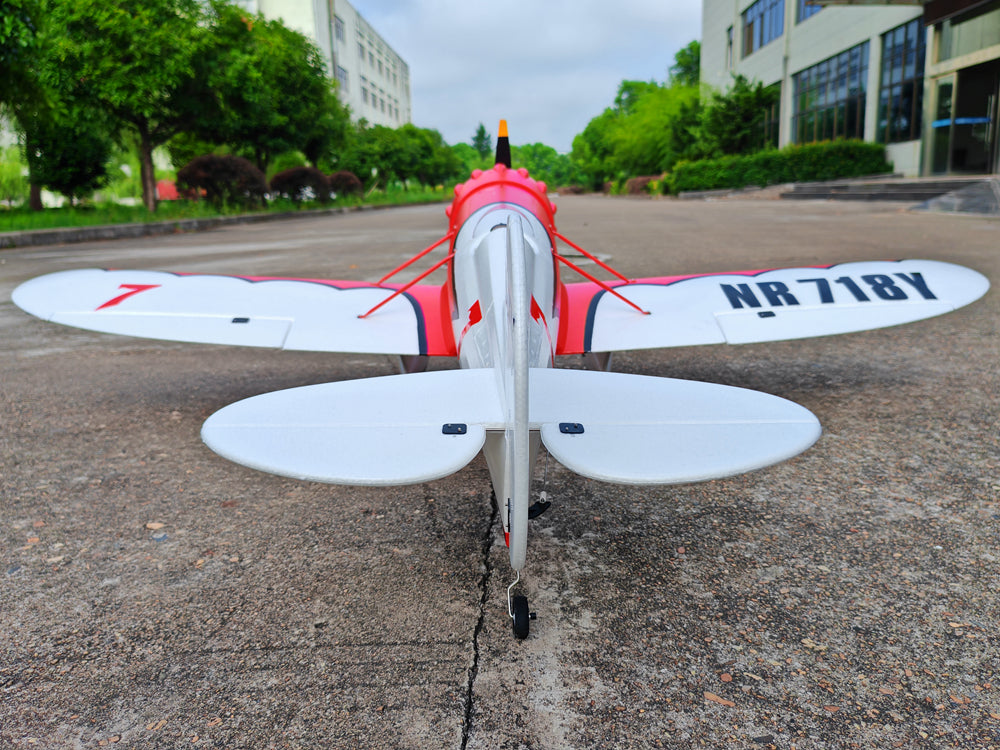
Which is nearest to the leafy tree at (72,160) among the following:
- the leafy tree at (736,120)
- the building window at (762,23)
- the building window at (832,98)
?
the leafy tree at (736,120)

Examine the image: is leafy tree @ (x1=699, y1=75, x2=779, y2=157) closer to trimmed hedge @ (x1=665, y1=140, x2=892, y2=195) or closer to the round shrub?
trimmed hedge @ (x1=665, y1=140, x2=892, y2=195)

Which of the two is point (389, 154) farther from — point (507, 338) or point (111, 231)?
point (507, 338)

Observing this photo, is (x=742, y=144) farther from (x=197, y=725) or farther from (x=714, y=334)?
(x=197, y=725)

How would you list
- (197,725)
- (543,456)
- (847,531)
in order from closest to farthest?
1. (197,725)
2. (847,531)
3. (543,456)

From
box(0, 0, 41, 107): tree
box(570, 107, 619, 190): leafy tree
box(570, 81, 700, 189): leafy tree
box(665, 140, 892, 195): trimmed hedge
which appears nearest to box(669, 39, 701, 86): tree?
box(570, 107, 619, 190): leafy tree

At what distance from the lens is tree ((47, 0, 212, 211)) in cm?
2177

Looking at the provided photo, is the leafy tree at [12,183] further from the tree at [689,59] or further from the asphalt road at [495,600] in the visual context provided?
the tree at [689,59]

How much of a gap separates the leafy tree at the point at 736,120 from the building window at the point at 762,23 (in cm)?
439

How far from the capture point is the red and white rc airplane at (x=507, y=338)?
1726mm

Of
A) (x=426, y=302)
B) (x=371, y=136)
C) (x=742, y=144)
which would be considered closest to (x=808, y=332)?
(x=426, y=302)

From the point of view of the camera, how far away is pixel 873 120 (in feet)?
109

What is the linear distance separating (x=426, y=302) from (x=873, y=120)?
120 feet

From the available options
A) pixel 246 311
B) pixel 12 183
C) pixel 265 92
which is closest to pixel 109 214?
pixel 265 92

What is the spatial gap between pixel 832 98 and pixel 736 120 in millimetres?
5324
